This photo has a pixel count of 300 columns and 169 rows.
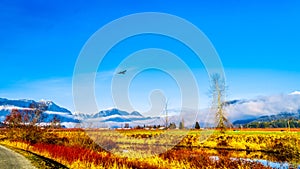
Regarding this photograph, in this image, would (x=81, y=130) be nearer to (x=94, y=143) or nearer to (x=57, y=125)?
(x=57, y=125)

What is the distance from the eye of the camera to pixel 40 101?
3953 centimetres

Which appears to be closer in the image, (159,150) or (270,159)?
(270,159)

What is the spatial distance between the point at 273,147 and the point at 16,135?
2618 centimetres

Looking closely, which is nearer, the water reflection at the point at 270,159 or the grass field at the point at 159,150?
the grass field at the point at 159,150

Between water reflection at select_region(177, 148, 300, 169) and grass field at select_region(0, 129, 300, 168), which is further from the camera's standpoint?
water reflection at select_region(177, 148, 300, 169)

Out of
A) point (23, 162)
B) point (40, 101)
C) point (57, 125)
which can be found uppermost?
point (40, 101)

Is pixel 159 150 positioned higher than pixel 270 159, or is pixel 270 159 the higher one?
pixel 159 150

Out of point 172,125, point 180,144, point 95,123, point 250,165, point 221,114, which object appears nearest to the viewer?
point 250,165

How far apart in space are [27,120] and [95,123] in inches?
294

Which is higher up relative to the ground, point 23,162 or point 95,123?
point 95,123

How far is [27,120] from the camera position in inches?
1473

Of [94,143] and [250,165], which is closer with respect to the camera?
[250,165]

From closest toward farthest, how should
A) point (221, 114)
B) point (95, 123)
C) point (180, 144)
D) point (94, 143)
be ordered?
point (94, 143) → point (95, 123) → point (180, 144) → point (221, 114)

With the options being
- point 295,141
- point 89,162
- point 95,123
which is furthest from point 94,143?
point 295,141
